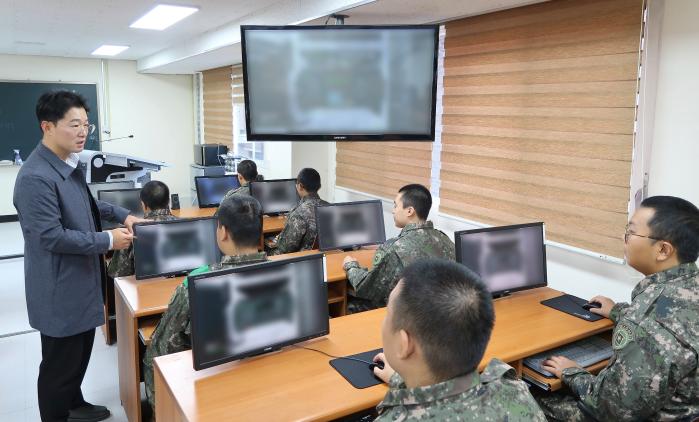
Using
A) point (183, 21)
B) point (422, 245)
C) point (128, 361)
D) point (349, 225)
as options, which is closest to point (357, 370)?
point (422, 245)

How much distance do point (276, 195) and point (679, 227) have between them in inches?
152

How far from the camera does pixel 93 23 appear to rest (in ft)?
17.7

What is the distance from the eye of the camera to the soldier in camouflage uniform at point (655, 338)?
1640mm

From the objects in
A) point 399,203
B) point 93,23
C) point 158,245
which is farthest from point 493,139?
point 93,23

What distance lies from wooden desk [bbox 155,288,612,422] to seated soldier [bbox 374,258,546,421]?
55 cm

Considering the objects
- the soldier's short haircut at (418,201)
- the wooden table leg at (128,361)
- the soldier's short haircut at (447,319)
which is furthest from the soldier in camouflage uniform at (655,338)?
the wooden table leg at (128,361)

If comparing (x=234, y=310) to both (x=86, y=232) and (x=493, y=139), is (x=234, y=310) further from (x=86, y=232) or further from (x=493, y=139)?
(x=493, y=139)

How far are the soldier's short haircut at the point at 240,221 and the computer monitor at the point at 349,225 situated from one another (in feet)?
4.82

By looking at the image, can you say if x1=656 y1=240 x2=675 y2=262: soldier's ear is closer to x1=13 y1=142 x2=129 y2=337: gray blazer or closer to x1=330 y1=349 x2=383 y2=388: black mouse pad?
x1=330 y1=349 x2=383 y2=388: black mouse pad

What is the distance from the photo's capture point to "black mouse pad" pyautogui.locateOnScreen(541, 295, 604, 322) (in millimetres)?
2424

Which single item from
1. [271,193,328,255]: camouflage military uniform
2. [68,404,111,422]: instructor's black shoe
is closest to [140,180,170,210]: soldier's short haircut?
[271,193,328,255]: camouflage military uniform

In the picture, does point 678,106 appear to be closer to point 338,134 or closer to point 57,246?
point 338,134

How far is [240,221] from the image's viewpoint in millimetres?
2059

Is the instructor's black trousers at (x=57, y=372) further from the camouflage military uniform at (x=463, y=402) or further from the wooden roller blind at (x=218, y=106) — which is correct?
the wooden roller blind at (x=218, y=106)
